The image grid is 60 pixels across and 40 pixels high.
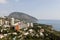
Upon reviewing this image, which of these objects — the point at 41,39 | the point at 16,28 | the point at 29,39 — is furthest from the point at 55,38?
the point at 16,28

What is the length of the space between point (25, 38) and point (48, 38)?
2.25 metres

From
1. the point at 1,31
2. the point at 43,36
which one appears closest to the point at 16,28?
the point at 1,31

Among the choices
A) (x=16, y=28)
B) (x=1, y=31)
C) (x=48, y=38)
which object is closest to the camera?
(x=48, y=38)

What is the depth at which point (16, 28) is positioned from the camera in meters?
18.5

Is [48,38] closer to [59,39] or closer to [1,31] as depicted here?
[59,39]

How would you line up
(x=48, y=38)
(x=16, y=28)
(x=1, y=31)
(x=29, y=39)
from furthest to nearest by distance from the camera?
(x=16, y=28) → (x=1, y=31) → (x=48, y=38) → (x=29, y=39)

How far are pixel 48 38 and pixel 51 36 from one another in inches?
29.4

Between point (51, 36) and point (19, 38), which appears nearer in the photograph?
point (19, 38)

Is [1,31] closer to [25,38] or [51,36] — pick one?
[25,38]

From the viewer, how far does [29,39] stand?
46.1ft

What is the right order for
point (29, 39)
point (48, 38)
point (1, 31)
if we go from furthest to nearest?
1. point (1, 31)
2. point (48, 38)
3. point (29, 39)

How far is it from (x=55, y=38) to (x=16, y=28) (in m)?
4.89

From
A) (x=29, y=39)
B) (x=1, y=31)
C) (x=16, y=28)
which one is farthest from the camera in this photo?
(x=16, y=28)

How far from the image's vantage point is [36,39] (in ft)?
48.4
